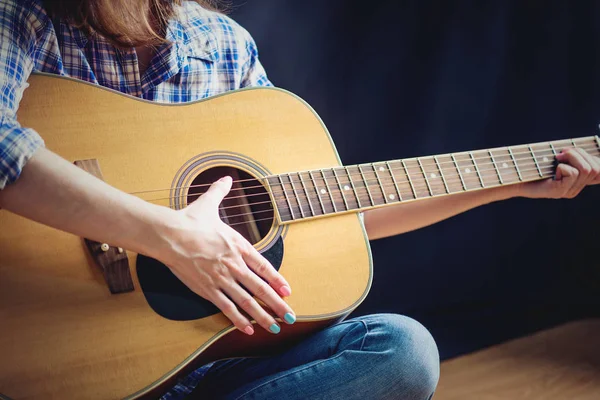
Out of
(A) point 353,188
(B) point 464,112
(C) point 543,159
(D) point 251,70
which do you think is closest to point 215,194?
(A) point 353,188

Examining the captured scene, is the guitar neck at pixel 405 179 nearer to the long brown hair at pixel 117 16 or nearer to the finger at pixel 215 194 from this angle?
the finger at pixel 215 194

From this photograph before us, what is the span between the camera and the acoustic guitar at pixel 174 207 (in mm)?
830

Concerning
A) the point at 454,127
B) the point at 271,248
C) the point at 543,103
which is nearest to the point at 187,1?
the point at 271,248

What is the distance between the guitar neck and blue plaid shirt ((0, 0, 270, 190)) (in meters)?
0.36

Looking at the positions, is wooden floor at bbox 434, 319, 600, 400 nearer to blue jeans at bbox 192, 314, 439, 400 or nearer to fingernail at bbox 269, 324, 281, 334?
blue jeans at bbox 192, 314, 439, 400

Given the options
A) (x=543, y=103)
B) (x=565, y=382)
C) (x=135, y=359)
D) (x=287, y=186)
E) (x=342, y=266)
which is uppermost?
(x=543, y=103)

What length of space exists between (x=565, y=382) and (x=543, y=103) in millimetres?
973

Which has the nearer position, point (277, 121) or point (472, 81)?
point (277, 121)

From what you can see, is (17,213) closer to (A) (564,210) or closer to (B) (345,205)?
(B) (345,205)

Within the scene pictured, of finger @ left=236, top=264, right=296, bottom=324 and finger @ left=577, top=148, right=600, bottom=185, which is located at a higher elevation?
finger @ left=577, top=148, right=600, bottom=185

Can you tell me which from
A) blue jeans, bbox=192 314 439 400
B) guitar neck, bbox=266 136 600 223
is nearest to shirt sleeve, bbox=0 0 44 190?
guitar neck, bbox=266 136 600 223

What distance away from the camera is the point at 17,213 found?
0.82 m

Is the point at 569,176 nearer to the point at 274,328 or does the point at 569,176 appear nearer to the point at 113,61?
the point at 274,328

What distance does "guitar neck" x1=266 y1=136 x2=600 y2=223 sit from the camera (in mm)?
1028
